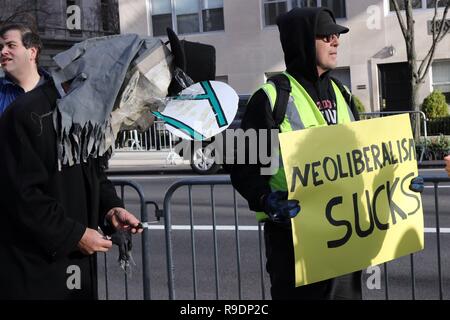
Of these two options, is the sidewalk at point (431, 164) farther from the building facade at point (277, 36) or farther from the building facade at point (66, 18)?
the building facade at point (66, 18)

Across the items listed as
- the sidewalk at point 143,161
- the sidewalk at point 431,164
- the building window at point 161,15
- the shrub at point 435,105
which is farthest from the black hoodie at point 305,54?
the building window at point 161,15

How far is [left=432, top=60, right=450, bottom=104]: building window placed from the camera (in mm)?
22812

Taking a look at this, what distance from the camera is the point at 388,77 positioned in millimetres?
23297

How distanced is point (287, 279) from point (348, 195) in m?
0.48

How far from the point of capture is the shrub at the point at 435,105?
2170 centimetres

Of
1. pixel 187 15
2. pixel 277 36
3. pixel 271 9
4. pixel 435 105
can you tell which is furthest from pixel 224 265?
pixel 187 15

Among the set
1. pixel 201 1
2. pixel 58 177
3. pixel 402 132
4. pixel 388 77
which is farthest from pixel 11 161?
pixel 201 1

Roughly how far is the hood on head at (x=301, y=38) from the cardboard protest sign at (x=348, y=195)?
32cm

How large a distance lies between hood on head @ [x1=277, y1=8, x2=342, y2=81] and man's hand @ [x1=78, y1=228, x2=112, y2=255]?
1194mm

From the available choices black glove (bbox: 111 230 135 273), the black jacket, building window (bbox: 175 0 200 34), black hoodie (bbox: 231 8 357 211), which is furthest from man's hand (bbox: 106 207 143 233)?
building window (bbox: 175 0 200 34)

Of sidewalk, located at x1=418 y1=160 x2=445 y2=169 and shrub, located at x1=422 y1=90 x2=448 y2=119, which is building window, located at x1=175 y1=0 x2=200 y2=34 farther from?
sidewalk, located at x1=418 y1=160 x2=445 y2=169

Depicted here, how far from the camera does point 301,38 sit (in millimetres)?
3295

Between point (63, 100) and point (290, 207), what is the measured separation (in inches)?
41.4

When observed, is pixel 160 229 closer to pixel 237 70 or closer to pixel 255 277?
pixel 255 277
